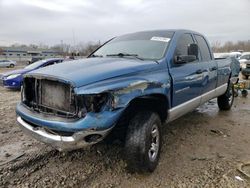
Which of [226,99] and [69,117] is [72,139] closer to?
[69,117]

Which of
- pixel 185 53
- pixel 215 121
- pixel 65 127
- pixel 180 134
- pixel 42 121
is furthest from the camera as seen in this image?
pixel 215 121

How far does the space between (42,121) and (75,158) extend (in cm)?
110

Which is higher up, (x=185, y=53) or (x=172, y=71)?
(x=185, y=53)

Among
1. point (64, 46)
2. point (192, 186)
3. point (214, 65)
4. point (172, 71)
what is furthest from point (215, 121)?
point (64, 46)

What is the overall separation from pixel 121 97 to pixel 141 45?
63.4 inches

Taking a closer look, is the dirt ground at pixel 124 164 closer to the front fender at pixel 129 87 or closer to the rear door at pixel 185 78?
the rear door at pixel 185 78

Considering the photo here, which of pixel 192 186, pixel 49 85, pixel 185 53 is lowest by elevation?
pixel 192 186

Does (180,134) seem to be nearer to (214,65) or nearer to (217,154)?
(217,154)

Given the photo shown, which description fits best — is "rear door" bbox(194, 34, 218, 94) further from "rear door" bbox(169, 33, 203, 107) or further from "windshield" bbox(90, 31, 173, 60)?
"windshield" bbox(90, 31, 173, 60)

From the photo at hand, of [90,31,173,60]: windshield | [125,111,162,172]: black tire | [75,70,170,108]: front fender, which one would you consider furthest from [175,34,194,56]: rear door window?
[125,111,162,172]: black tire

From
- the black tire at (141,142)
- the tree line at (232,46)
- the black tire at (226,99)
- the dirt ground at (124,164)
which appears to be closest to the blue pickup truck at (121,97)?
the black tire at (141,142)

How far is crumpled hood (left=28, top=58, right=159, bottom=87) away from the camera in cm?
267

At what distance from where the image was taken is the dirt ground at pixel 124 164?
3035 mm

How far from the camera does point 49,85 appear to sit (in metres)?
2.92
